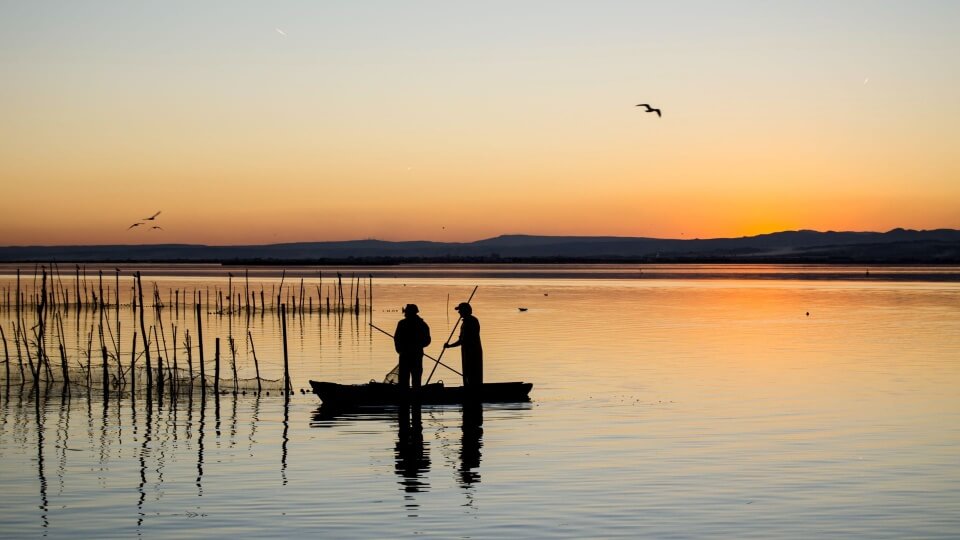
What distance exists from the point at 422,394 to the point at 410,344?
2344 millimetres

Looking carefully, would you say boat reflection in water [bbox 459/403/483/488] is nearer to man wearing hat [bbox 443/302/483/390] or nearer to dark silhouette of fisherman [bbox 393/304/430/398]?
man wearing hat [bbox 443/302/483/390]

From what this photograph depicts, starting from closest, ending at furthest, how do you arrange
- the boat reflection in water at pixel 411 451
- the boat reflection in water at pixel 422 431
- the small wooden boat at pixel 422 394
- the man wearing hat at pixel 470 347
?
the boat reflection in water at pixel 411 451
the boat reflection in water at pixel 422 431
the man wearing hat at pixel 470 347
the small wooden boat at pixel 422 394

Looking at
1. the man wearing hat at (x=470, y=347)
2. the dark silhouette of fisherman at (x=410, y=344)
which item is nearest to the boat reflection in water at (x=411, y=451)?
the dark silhouette of fisherman at (x=410, y=344)

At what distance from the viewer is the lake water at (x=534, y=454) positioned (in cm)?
1497

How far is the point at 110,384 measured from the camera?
29.5 m

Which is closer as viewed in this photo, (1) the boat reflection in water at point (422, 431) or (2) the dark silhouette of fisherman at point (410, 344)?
(1) the boat reflection in water at point (422, 431)

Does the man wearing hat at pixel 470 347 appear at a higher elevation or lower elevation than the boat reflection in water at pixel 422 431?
higher

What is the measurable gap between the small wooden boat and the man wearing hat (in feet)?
0.90

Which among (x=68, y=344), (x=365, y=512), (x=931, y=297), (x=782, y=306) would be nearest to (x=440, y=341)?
(x=68, y=344)

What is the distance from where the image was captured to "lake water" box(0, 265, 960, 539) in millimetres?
14969

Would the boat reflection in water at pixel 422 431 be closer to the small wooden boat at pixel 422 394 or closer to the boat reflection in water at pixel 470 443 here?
the boat reflection in water at pixel 470 443

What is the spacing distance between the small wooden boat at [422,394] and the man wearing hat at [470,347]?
275 mm

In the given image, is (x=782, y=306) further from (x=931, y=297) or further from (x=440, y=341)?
(x=440, y=341)

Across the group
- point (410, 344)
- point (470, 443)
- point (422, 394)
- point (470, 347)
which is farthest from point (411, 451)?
point (422, 394)
